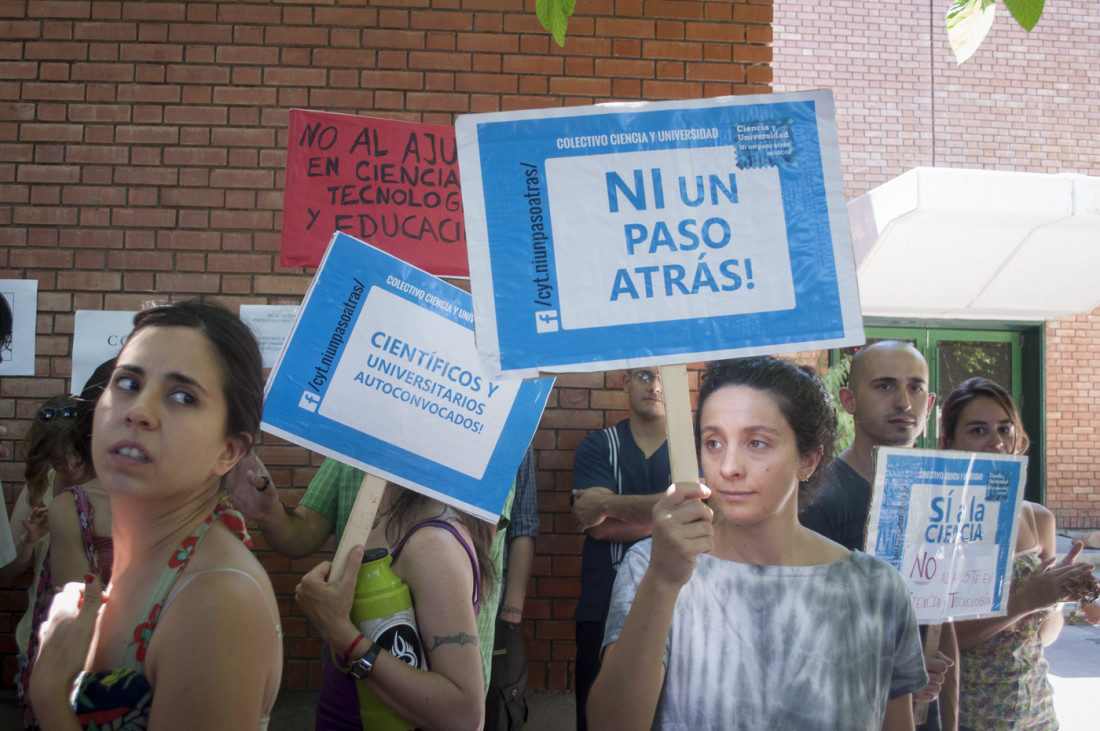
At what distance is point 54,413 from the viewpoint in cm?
307

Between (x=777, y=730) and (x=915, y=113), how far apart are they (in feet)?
36.9

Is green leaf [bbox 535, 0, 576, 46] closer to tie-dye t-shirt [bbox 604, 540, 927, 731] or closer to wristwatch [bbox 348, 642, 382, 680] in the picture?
tie-dye t-shirt [bbox 604, 540, 927, 731]

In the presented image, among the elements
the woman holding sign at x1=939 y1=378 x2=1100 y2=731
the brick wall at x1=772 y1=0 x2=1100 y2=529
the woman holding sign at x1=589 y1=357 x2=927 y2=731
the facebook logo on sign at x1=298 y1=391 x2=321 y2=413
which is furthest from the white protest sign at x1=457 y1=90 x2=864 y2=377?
the brick wall at x1=772 y1=0 x2=1100 y2=529

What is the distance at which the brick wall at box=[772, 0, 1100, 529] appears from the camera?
35.1 ft

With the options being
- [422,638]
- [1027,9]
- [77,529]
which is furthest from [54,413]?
[1027,9]

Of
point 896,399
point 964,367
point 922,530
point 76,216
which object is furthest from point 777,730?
point 964,367

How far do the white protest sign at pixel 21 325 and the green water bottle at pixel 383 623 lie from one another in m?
→ 3.15

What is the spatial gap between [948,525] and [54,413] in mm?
3335

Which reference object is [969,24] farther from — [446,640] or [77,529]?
[77,529]

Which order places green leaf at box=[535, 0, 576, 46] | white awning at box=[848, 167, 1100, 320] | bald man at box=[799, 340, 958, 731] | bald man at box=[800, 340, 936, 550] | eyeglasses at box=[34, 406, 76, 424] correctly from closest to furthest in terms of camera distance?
green leaf at box=[535, 0, 576, 46]
bald man at box=[799, 340, 958, 731]
bald man at box=[800, 340, 936, 550]
eyeglasses at box=[34, 406, 76, 424]
white awning at box=[848, 167, 1100, 320]

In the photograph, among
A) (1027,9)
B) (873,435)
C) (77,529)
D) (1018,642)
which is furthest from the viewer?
(873,435)

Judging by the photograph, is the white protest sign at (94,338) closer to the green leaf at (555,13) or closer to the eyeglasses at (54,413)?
the eyeglasses at (54,413)

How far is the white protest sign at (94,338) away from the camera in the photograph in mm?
3863

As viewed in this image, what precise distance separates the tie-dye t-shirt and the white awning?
644cm
